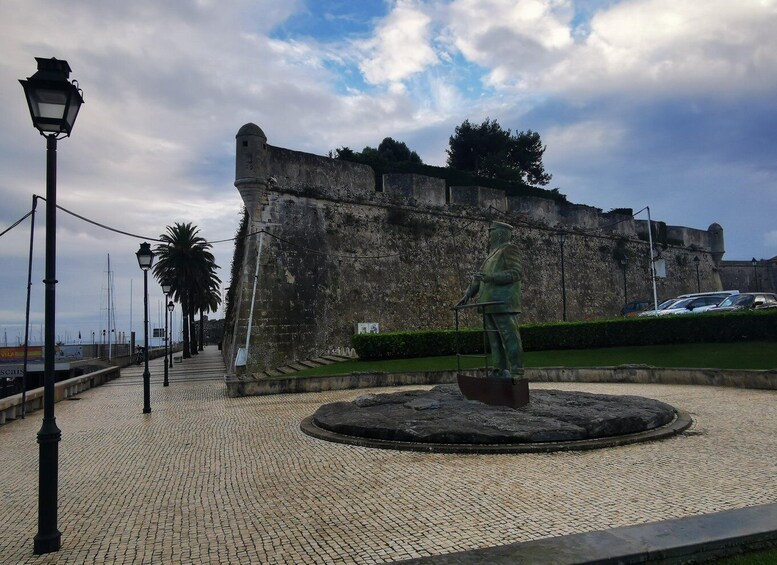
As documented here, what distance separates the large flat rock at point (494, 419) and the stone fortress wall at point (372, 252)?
34.7ft

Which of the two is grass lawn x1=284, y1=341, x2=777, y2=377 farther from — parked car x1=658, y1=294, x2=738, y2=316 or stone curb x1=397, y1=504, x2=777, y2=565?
stone curb x1=397, y1=504, x2=777, y2=565

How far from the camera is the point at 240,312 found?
18750mm

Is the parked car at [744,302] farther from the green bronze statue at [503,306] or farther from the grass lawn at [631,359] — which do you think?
the green bronze statue at [503,306]

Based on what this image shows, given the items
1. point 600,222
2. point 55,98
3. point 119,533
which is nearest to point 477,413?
point 119,533

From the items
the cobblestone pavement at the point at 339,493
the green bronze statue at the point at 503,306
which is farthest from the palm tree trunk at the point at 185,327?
the green bronze statue at the point at 503,306

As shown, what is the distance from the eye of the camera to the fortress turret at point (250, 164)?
1898 centimetres

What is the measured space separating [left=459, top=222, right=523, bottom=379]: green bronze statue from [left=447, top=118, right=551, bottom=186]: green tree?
121 ft

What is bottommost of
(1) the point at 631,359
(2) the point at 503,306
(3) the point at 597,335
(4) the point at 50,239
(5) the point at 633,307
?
(1) the point at 631,359

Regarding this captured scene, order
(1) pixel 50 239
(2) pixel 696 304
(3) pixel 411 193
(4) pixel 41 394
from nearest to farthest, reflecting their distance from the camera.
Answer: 1. (1) pixel 50 239
2. (4) pixel 41 394
3. (2) pixel 696 304
4. (3) pixel 411 193

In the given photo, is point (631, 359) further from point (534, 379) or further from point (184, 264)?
point (184, 264)

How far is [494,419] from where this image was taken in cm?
752

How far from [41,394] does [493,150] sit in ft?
135

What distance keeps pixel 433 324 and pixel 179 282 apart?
20.5 meters

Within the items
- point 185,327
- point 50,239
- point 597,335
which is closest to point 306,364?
point 597,335
